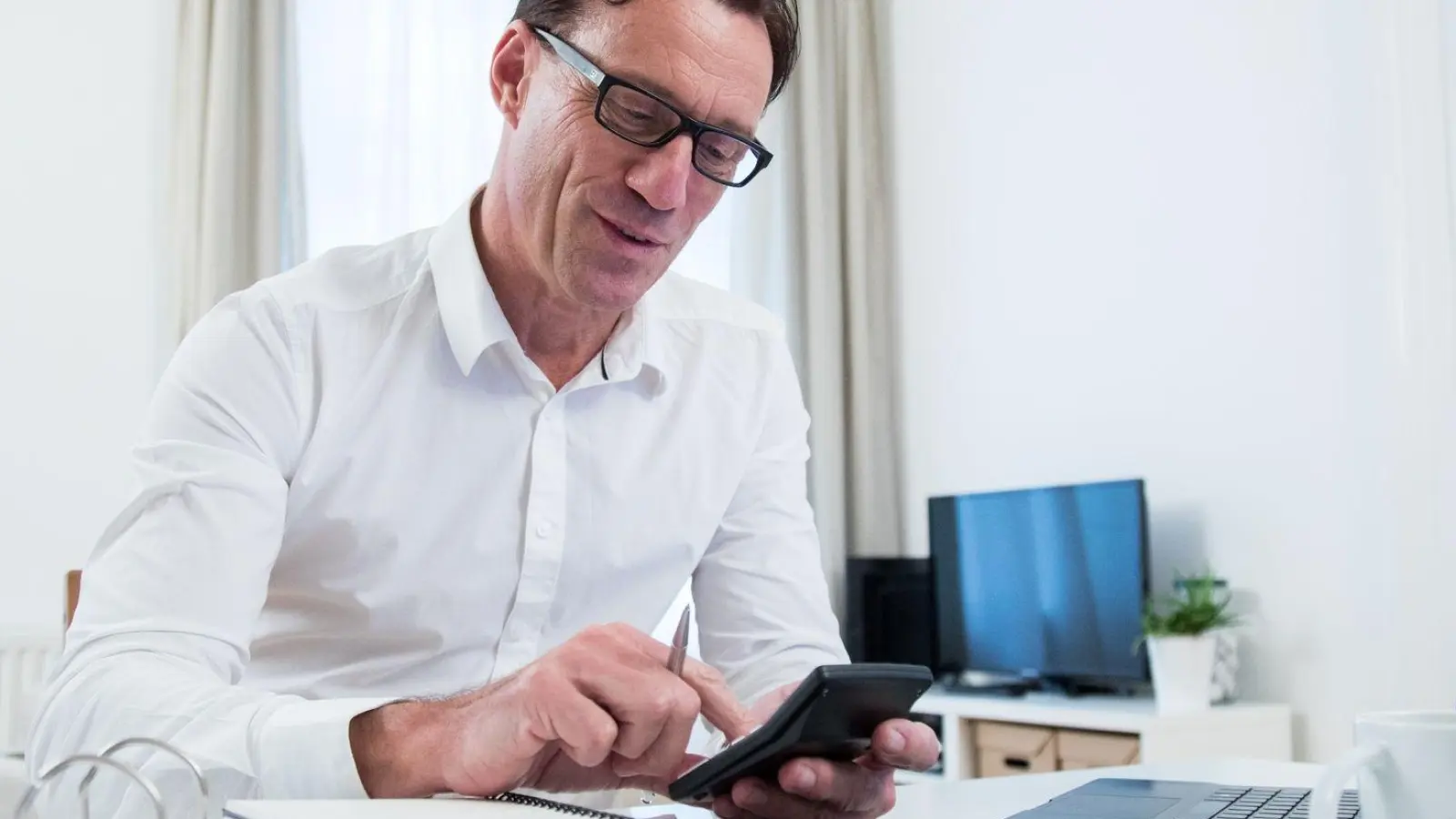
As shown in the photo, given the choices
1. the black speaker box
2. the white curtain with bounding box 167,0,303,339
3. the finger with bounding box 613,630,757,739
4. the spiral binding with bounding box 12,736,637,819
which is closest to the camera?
the spiral binding with bounding box 12,736,637,819

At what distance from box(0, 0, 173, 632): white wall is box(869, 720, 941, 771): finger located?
314 cm

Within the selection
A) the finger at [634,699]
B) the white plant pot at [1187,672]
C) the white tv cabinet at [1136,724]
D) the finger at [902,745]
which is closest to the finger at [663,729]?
the finger at [634,699]

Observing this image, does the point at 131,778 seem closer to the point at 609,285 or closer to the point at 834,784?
the point at 834,784

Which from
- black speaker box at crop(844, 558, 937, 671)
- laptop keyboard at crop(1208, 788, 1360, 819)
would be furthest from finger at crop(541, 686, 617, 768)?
black speaker box at crop(844, 558, 937, 671)

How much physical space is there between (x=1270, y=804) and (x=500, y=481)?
733 millimetres

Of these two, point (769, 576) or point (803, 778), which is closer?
point (803, 778)

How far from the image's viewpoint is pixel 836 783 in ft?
2.89

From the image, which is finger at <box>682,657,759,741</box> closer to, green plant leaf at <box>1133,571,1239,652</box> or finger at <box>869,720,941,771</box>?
finger at <box>869,720,941,771</box>

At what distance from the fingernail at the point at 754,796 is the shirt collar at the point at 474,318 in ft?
1.84

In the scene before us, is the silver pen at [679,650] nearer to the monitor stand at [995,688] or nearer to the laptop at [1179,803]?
the laptop at [1179,803]

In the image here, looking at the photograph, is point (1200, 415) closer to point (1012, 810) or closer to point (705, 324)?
point (705, 324)

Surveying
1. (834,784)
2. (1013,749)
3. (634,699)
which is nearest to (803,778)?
(834,784)

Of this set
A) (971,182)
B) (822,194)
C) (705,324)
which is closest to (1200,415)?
(971,182)

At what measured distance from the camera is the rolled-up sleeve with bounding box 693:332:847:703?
138 centimetres
